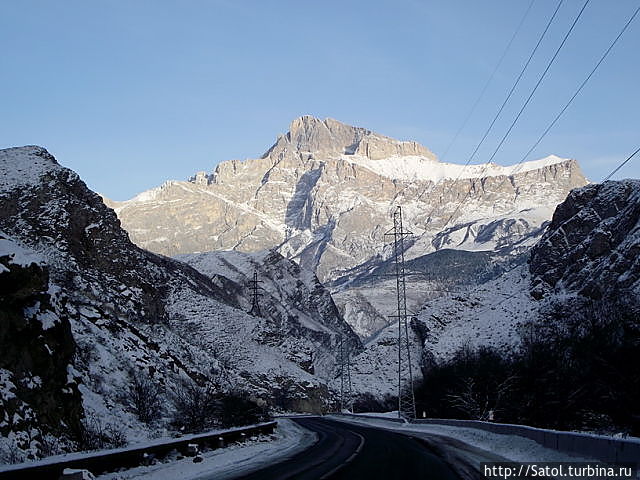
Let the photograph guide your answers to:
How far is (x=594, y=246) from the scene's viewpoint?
127000 mm

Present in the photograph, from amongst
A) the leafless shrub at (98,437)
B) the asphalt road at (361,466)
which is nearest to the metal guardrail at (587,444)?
the asphalt road at (361,466)

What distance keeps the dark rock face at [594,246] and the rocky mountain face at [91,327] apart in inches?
2076

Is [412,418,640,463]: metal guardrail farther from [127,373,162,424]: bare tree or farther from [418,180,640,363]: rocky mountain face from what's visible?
[418,180,640,363]: rocky mountain face

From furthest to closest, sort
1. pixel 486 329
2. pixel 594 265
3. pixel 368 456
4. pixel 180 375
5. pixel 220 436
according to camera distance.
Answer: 1. pixel 486 329
2. pixel 594 265
3. pixel 180 375
4. pixel 220 436
5. pixel 368 456

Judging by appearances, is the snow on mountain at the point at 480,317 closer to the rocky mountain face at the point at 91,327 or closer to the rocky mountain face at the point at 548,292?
the rocky mountain face at the point at 548,292

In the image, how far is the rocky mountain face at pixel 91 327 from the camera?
27.5 m

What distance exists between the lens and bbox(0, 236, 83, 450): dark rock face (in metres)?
25.3

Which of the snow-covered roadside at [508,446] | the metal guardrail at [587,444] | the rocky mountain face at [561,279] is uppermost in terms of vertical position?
the rocky mountain face at [561,279]

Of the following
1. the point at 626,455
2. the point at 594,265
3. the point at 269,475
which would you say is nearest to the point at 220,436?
the point at 269,475

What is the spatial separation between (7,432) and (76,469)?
36.2ft

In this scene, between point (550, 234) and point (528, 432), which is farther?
point (550, 234)

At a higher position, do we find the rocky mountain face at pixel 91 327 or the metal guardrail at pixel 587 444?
the rocky mountain face at pixel 91 327

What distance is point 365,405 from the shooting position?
15225 centimetres

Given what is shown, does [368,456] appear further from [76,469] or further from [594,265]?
[594,265]
